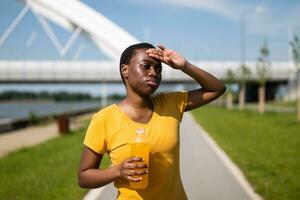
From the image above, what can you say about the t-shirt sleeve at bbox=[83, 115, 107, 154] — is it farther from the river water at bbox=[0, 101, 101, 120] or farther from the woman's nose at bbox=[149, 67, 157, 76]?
the river water at bbox=[0, 101, 101, 120]

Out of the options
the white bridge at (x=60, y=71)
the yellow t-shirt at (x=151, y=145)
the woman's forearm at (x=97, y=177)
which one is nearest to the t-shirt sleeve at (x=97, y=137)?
the yellow t-shirt at (x=151, y=145)

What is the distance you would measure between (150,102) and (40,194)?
483 cm

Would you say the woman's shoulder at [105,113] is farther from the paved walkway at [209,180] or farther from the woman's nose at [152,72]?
the paved walkway at [209,180]

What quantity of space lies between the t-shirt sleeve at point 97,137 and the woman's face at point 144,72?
10.1 inches

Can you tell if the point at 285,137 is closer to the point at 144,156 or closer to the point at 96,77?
the point at 144,156

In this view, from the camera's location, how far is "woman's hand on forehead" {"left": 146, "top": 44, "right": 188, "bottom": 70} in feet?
8.38

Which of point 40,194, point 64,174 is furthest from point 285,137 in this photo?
point 40,194

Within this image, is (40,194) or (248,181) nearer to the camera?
(40,194)

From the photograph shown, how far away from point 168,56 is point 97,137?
52 centimetres

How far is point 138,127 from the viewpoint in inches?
99.4

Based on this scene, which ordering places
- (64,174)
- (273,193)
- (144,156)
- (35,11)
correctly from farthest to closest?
(35,11) < (64,174) < (273,193) < (144,156)

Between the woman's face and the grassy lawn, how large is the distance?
462 centimetres

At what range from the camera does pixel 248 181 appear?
8141mm

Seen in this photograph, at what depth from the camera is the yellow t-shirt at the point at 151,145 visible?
8.21 feet
